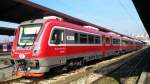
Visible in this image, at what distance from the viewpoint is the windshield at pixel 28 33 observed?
44.3 ft

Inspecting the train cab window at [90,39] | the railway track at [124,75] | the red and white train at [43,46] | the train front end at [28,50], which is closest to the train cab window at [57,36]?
the red and white train at [43,46]

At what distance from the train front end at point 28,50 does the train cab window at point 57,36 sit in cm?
87

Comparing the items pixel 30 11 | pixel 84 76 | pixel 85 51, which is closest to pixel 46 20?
pixel 84 76

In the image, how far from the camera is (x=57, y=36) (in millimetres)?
14273

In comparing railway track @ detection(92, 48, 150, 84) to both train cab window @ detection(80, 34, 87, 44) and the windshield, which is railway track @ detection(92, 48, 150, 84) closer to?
train cab window @ detection(80, 34, 87, 44)

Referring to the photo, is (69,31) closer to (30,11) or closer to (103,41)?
(30,11)

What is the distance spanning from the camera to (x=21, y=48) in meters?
13.6

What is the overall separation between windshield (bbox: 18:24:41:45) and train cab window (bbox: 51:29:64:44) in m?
0.93

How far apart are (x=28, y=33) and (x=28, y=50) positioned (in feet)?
3.77

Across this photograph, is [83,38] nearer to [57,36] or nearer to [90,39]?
[90,39]

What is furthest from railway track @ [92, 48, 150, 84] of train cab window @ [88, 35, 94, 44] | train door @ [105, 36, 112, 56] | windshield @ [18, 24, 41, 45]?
train door @ [105, 36, 112, 56]

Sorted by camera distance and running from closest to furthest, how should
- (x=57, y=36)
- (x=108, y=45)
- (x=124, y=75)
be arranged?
(x=57, y=36) → (x=124, y=75) → (x=108, y=45)

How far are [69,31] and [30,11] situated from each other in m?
6.42

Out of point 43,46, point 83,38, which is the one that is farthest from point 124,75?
point 43,46
